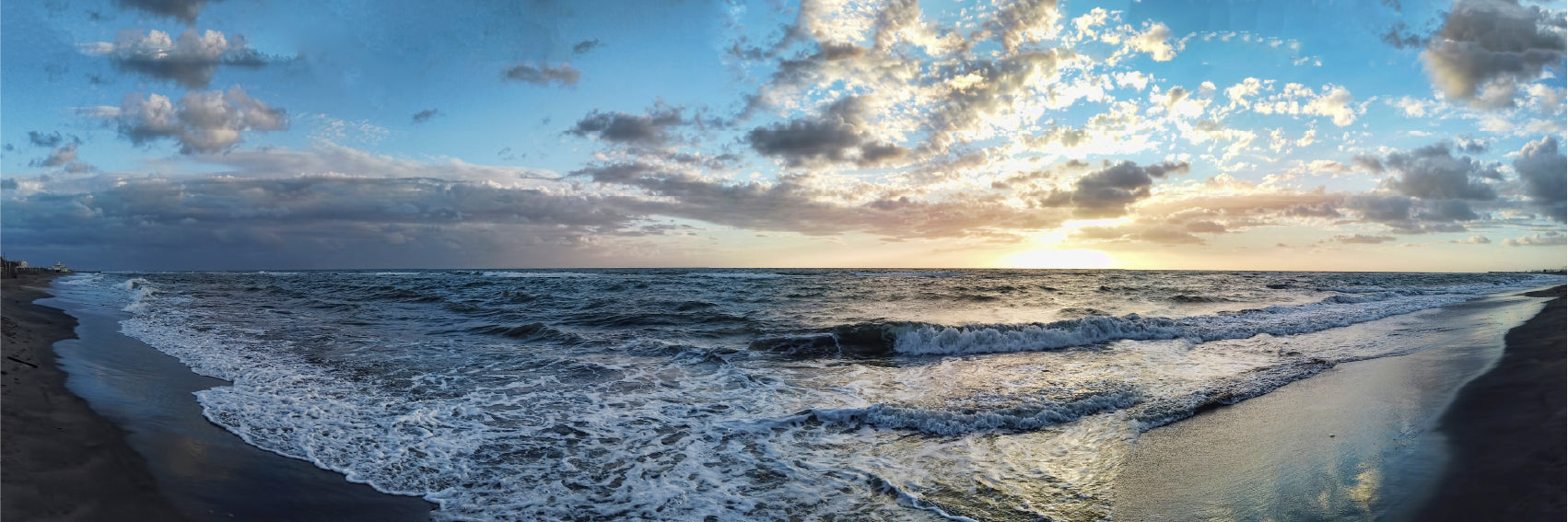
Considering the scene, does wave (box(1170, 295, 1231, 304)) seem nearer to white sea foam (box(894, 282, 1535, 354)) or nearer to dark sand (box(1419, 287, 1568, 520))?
white sea foam (box(894, 282, 1535, 354))

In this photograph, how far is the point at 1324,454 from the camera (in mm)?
6285

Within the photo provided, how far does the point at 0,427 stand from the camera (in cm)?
605

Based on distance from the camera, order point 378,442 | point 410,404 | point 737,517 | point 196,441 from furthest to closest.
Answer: point 410,404 → point 378,442 → point 196,441 → point 737,517

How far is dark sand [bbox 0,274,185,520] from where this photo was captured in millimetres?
4699

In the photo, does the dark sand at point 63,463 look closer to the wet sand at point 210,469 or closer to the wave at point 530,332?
the wet sand at point 210,469

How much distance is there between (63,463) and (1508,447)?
43.9 ft

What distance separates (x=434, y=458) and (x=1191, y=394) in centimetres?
1050

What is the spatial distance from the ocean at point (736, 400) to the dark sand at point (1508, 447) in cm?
237

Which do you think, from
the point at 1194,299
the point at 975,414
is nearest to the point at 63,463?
the point at 975,414

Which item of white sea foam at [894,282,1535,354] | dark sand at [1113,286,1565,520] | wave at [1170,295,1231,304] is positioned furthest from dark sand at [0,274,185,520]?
wave at [1170,295,1231,304]

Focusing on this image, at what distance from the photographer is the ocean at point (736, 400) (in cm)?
588

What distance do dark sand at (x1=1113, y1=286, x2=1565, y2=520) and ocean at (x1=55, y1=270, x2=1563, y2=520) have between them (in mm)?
456

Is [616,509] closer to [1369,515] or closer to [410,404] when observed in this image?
[410,404]

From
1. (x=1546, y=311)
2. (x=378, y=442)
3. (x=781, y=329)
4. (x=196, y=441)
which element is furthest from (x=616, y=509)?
(x=1546, y=311)
